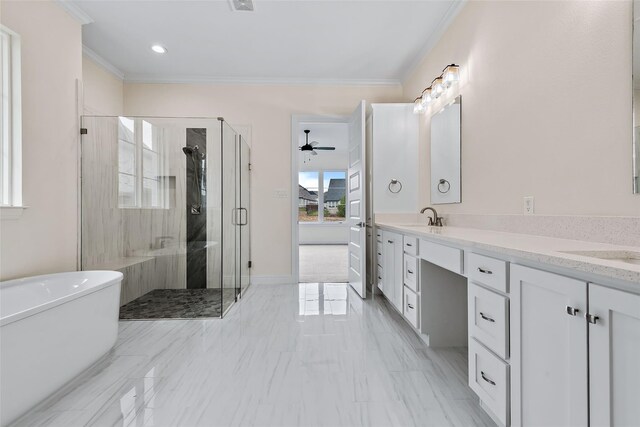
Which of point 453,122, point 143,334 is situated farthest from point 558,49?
point 143,334

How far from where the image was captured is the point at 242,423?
56.4 inches

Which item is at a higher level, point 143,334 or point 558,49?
point 558,49

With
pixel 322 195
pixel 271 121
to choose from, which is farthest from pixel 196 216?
pixel 322 195

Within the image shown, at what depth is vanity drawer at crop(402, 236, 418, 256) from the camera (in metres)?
2.21

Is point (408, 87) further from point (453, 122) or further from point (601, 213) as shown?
point (601, 213)

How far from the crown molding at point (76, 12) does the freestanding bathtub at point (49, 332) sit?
87.3 inches

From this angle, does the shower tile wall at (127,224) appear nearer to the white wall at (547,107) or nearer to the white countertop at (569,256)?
the white countertop at (569,256)

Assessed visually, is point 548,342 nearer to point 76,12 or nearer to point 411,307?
point 411,307

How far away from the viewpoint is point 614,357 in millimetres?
793

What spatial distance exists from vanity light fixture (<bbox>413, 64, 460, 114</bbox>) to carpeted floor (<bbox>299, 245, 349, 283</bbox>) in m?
2.47

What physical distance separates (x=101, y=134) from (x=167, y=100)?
4.48 ft

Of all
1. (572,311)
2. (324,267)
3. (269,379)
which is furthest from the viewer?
(324,267)

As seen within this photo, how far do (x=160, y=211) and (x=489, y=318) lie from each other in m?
2.90

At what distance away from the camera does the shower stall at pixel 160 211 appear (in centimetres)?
287
